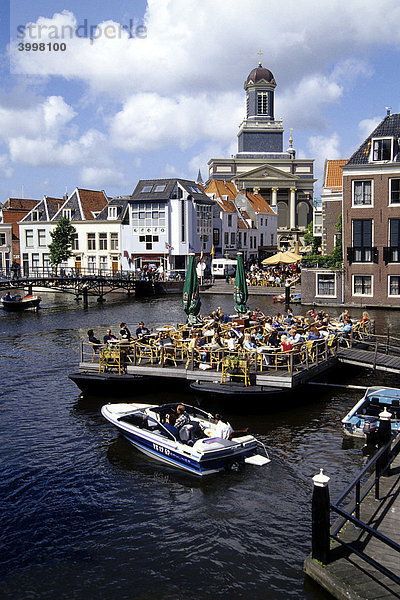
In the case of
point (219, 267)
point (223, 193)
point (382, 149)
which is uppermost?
point (223, 193)

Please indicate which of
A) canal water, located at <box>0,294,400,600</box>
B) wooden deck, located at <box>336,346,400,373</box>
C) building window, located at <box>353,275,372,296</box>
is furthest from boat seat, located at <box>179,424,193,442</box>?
building window, located at <box>353,275,372,296</box>

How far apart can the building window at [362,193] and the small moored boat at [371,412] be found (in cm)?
3116

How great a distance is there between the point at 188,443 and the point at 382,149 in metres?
38.0

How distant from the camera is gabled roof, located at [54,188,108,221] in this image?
80750mm

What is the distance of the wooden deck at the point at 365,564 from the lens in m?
9.42

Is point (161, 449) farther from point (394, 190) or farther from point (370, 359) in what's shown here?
point (394, 190)

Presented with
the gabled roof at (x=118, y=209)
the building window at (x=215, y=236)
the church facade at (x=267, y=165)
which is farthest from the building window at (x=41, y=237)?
the church facade at (x=267, y=165)

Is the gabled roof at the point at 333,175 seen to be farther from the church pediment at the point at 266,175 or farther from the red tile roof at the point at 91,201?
the church pediment at the point at 266,175

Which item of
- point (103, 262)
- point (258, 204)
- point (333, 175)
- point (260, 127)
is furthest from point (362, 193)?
point (260, 127)

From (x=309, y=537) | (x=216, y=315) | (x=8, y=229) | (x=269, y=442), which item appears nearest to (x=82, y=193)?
(x=8, y=229)

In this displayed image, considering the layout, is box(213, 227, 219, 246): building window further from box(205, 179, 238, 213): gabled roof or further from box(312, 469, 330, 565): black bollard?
box(312, 469, 330, 565): black bollard

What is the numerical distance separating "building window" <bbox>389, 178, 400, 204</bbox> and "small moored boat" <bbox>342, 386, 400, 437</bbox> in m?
31.1

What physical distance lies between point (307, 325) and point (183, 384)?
9042 mm

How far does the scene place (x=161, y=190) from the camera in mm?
76188
